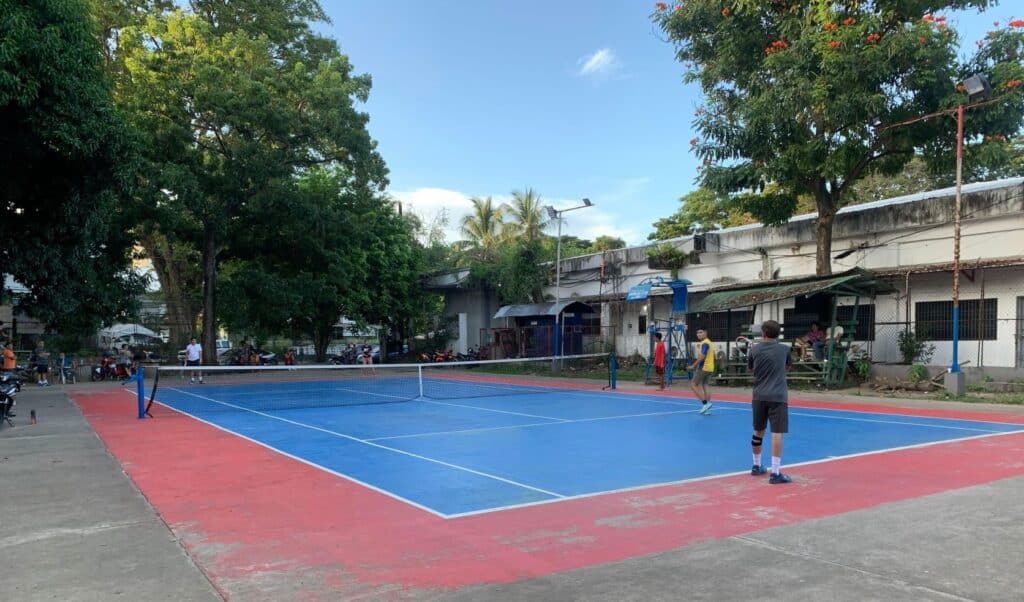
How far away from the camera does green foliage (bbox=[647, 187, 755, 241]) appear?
40.0m

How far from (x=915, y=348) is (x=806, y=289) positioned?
3.64 metres

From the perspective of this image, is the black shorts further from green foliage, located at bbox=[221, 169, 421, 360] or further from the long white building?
green foliage, located at bbox=[221, 169, 421, 360]

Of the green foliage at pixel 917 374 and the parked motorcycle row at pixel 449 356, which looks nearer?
the green foliage at pixel 917 374

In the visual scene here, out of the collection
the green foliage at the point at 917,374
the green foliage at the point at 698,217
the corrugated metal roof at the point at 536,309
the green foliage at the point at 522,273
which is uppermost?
the green foliage at the point at 698,217

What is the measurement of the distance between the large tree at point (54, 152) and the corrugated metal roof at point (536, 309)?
17.2 metres

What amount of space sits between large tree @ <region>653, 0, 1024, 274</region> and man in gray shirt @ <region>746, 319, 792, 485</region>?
1328 centimetres

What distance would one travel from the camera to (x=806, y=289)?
2033cm

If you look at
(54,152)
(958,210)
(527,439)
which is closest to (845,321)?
(958,210)

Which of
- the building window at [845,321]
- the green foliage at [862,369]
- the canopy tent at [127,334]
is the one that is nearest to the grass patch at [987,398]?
the green foliage at [862,369]

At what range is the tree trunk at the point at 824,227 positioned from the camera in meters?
21.8

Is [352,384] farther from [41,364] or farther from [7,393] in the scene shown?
[7,393]

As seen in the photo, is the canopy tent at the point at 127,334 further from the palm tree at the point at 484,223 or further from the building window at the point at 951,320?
the building window at the point at 951,320

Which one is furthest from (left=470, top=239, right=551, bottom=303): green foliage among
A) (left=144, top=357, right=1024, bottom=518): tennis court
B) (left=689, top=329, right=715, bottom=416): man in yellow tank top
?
(left=689, top=329, right=715, bottom=416): man in yellow tank top

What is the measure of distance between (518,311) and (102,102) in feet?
66.2
